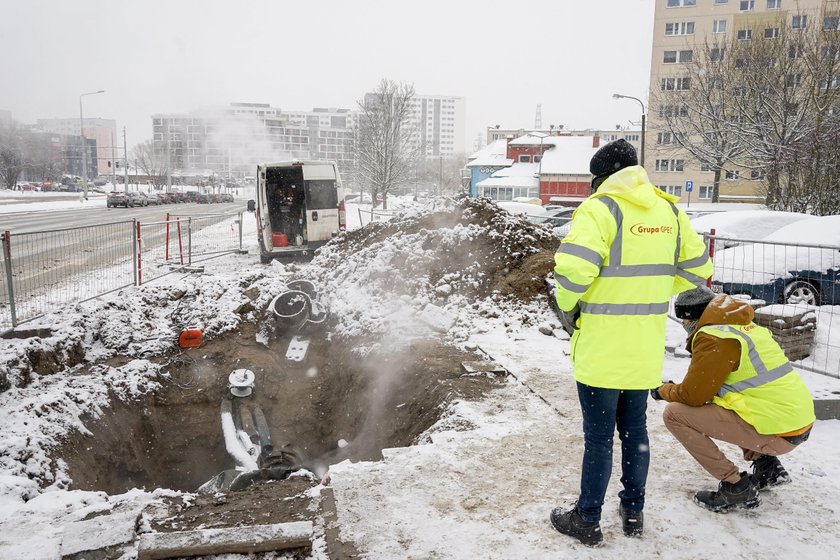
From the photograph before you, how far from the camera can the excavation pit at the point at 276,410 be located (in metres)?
5.49

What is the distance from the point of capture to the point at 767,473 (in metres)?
3.46

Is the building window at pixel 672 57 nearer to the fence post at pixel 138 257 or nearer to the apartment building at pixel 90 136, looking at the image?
the fence post at pixel 138 257

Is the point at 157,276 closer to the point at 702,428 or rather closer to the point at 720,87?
the point at 702,428

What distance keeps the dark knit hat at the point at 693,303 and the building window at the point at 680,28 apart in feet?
182

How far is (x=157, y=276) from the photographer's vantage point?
38.4ft

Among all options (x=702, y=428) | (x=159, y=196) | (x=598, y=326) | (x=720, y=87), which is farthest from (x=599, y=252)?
(x=159, y=196)

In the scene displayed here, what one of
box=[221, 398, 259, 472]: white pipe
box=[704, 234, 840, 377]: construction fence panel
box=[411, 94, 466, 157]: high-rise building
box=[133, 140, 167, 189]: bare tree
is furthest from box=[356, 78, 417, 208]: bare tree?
box=[411, 94, 466, 157]: high-rise building

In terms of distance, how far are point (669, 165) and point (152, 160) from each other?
78.2 m

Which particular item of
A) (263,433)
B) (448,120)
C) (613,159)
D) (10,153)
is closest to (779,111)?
(613,159)

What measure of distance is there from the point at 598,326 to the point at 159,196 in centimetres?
5619

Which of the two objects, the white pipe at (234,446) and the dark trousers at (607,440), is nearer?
the dark trousers at (607,440)

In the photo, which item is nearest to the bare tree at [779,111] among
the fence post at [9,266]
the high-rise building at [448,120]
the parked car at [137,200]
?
the fence post at [9,266]

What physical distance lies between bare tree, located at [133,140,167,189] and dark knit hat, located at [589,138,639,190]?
85.4 meters

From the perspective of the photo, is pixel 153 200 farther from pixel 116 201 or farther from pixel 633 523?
pixel 633 523
